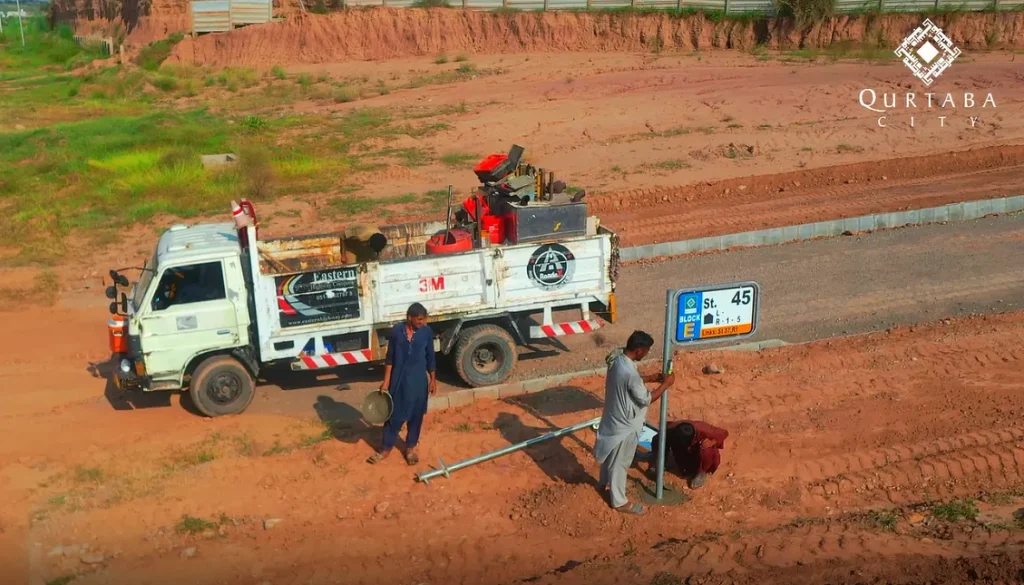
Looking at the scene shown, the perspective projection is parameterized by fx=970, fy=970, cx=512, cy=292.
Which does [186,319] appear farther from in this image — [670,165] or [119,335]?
[670,165]

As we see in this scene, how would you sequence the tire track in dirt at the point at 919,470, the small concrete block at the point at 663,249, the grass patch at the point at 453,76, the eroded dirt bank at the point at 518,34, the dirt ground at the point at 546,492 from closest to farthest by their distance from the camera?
the dirt ground at the point at 546,492, the tire track in dirt at the point at 919,470, the small concrete block at the point at 663,249, the grass patch at the point at 453,76, the eroded dirt bank at the point at 518,34

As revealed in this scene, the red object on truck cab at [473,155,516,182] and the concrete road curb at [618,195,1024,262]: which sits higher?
the red object on truck cab at [473,155,516,182]

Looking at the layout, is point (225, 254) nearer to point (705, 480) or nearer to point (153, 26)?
point (705, 480)

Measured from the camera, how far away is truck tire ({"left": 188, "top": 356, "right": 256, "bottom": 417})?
10.8m

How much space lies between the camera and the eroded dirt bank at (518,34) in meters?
37.5

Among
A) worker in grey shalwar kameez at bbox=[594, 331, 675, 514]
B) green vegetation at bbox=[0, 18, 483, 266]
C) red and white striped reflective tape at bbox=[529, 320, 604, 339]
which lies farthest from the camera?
green vegetation at bbox=[0, 18, 483, 266]

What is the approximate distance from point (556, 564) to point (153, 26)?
44795 millimetres

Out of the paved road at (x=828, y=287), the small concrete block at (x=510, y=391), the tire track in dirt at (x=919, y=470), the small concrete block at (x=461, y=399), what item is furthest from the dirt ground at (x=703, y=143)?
the tire track in dirt at (x=919, y=470)

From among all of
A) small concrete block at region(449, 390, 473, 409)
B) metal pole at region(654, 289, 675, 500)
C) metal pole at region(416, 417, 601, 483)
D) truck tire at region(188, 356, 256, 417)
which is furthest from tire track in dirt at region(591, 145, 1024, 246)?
metal pole at region(654, 289, 675, 500)

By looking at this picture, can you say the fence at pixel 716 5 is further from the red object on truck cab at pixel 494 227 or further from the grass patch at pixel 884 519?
the grass patch at pixel 884 519

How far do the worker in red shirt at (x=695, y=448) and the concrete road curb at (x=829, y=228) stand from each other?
7.13 m

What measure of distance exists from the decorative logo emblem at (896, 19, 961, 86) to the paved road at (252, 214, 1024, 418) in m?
15.7

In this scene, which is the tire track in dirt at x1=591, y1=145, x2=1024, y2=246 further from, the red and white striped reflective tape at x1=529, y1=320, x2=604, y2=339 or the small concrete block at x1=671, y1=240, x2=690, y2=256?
the red and white striped reflective tape at x1=529, y1=320, x2=604, y2=339

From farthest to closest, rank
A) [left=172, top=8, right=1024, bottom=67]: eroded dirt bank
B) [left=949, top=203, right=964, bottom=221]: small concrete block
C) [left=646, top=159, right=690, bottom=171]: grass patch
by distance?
[left=172, top=8, right=1024, bottom=67]: eroded dirt bank → [left=646, top=159, right=690, bottom=171]: grass patch → [left=949, top=203, right=964, bottom=221]: small concrete block
